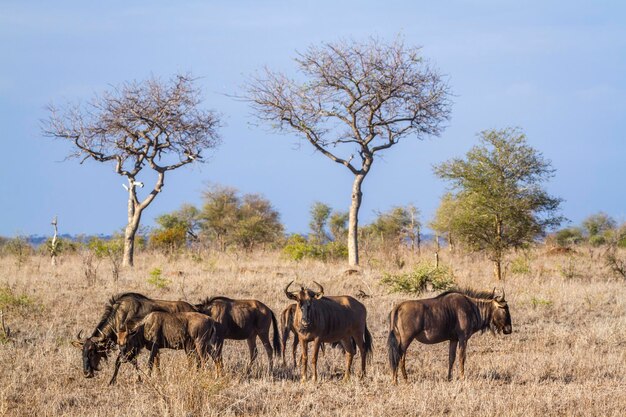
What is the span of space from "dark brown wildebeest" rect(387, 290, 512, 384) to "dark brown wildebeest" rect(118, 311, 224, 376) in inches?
84.6

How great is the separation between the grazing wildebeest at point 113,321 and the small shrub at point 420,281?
856 cm

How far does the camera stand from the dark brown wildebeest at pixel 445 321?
9.91m

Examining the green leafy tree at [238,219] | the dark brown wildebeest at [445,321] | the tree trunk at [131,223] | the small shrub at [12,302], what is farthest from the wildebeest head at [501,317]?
the green leafy tree at [238,219]

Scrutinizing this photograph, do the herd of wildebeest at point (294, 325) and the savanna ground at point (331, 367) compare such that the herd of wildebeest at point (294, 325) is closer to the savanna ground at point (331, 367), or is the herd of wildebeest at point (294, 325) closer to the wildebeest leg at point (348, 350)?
the wildebeest leg at point (348, 350)

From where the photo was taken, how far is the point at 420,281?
60.4 ft

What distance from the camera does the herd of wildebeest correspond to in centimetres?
963

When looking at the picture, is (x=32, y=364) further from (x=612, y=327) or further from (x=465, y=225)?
(x=465, y=225)

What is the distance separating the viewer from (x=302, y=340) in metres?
10.0

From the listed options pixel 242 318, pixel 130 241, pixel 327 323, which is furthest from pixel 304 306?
pixel 130 241

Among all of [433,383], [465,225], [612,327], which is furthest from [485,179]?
[433,383]

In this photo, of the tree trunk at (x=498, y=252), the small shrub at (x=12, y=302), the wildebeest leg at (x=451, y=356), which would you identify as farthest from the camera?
the tree trunk at (x=498, y=252)

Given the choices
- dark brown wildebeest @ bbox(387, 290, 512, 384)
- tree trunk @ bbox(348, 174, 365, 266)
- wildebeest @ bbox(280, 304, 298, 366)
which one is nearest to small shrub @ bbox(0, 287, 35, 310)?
wildebeest @ bbox(280, 304, 298, 366)

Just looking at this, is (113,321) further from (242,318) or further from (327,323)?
(327,323)

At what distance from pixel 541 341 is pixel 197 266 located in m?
12.9
